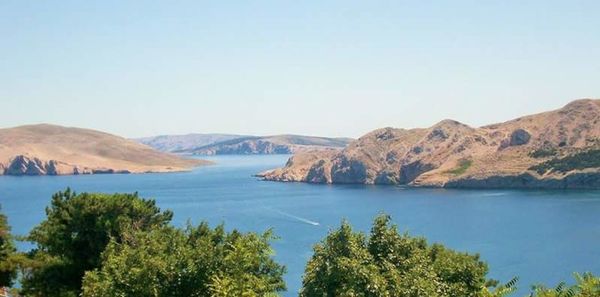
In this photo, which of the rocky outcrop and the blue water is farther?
the rocky outcrop

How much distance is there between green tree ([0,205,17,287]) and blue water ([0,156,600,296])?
119 ft

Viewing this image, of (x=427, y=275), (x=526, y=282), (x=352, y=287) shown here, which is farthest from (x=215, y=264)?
(x=526, y=282)

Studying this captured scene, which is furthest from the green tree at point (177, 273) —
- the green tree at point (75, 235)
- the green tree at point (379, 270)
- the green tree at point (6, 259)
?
the green tree at point (6, 259)

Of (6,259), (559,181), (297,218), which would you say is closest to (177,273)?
(6,259)

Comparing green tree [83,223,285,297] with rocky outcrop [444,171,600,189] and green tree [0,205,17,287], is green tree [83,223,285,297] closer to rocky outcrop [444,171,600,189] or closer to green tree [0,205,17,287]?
green tree [0,205,17,287]

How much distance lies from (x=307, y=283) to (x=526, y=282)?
56320mm

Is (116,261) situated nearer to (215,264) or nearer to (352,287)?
(215,264)

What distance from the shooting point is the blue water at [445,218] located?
87000 millimetres

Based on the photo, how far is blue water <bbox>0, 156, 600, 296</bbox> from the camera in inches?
3425

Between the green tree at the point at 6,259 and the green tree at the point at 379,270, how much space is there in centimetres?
2134

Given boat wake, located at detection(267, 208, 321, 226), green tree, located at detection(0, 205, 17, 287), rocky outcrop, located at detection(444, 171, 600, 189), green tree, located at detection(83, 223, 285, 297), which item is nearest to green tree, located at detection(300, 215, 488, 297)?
green tree, located at detection(83, 223, 285, 297)

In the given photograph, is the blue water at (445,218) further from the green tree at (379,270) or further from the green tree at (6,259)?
the green tree at (379,270)

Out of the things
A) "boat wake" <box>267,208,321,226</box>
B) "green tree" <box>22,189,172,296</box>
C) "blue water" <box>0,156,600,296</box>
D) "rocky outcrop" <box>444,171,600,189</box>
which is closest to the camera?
"green tree" <box>22,189,172,296</box>

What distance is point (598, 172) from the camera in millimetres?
184625
